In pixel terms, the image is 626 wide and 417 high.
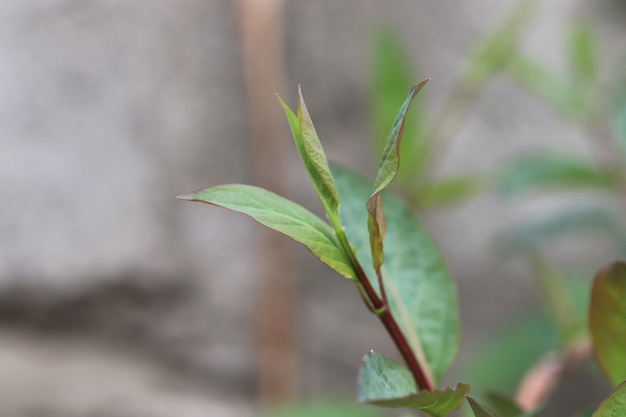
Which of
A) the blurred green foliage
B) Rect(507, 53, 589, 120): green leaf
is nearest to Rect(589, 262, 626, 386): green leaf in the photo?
the blurred green foliage

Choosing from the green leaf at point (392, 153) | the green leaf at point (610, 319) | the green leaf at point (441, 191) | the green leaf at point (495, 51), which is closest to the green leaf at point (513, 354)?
the green leaf at point (441, 191)

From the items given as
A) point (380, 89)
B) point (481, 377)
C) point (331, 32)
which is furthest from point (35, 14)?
point (481, 377)

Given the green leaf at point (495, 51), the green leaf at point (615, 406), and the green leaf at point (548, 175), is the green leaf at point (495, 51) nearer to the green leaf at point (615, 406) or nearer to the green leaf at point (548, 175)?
the green leaf at point (548, 175)

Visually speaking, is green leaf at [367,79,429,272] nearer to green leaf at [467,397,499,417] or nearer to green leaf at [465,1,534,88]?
green leaf at [467,397,499,417]

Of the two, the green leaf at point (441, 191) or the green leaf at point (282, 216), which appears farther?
the green leaf at point (441, 191)

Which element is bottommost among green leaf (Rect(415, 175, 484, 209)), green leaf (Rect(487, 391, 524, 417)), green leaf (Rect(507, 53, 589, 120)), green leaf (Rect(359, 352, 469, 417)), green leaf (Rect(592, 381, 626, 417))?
green leaf (Rect(592, 381, 626, 417))

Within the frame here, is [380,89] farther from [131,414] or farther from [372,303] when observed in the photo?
[131,414]
